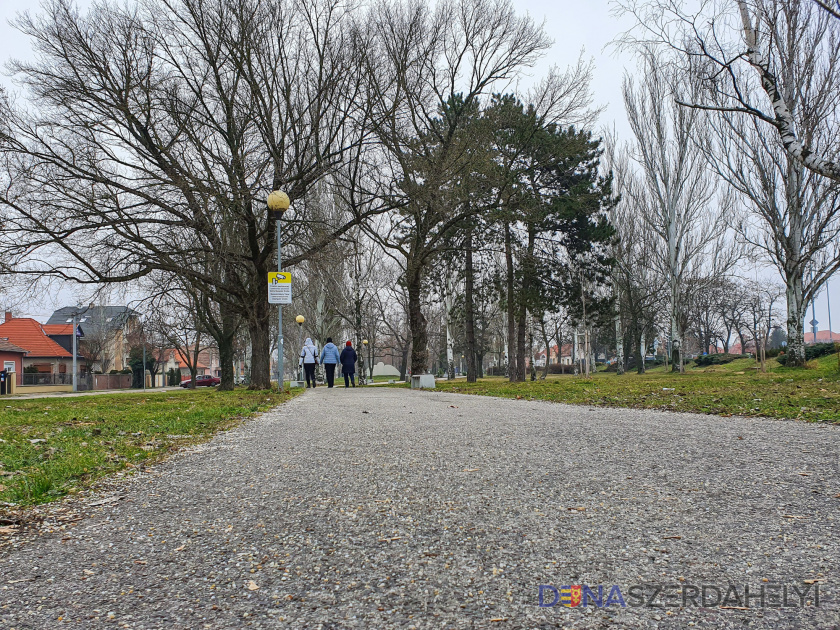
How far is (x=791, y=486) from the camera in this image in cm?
314

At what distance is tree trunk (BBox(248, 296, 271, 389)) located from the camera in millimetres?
16688

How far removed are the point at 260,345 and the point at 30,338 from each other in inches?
1786

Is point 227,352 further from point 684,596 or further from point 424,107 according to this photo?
point 684,596

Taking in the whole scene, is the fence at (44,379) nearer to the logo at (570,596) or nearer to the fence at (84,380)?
the fence at (84,380)

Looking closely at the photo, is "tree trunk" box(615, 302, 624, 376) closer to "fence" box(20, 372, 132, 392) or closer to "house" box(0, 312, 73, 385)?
"fence" box(20, 372, 132, 392)

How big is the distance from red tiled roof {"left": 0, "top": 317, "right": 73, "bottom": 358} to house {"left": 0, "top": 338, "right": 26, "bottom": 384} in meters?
6.48

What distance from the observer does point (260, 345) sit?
1688 cm

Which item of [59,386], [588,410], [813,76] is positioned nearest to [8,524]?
[588,410]

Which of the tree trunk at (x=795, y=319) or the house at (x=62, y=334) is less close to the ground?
the house at (x=62, y=334)

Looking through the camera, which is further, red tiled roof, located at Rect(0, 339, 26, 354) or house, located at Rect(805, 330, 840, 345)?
red tiled roof, located at Rect(0, 339, 26, 354)

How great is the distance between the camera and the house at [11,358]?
40656mm

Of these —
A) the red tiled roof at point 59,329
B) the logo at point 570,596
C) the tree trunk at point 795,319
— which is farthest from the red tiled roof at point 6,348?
the logo at point 570,596

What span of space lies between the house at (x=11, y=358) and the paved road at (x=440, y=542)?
1833 inches

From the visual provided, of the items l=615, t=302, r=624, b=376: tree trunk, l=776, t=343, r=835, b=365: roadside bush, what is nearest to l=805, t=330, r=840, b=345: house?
l=776, t=343, r=835, b=365: roadside bush
